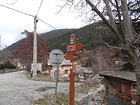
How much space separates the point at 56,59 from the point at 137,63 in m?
2.94

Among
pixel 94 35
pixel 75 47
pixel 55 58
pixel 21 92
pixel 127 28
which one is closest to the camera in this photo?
pixel 127 28

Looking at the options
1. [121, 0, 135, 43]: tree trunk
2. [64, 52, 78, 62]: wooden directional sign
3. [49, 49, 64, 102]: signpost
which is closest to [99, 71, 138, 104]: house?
[121, 0, 135, 43]: tree trunk

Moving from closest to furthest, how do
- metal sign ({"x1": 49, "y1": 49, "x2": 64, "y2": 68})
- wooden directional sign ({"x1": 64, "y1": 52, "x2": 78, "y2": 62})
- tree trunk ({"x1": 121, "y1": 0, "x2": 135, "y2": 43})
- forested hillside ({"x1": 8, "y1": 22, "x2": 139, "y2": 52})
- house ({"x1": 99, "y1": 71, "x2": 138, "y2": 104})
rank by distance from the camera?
tree trunk ({"x1": 121, "y1": 0, "x2": 135, "y2": 43}) → wooden directional sign ({"x1": 64, "y1": 52, "x2": 78, "y2": 62}) → house ({"x1": 99, "y1": 71, "x2": 138, "y2": 104}) → metal sign ({"x1": 49, "y1": 49, "x2": 64, "y2": 68}) → forested hillside ({"x1": 8, "y1": 22, "x2": 139, "y2": 52})

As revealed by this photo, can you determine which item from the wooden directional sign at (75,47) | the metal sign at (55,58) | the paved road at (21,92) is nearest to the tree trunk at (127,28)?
the wooden directional sign at (75,47)

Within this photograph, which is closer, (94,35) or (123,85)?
(94,35)

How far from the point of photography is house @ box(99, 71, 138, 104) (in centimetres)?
557

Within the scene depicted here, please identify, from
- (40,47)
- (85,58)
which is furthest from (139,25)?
(40,47)

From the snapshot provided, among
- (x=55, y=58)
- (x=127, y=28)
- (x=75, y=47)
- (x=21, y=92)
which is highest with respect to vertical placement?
(x=127, y=28)

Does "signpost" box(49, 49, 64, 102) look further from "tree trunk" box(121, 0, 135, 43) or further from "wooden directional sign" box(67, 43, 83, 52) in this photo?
"tree trunk" box(121, 0, 135, 43)

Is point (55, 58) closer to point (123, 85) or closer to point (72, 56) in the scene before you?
point (72, 56)

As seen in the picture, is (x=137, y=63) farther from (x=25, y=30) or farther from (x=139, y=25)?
(x=25, y=30)

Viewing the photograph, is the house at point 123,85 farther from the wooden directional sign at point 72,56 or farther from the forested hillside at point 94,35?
the wooden directional sign at point 72,56

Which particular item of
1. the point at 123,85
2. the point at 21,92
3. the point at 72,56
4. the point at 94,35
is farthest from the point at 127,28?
the point at 21,92

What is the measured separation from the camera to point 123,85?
713cm
